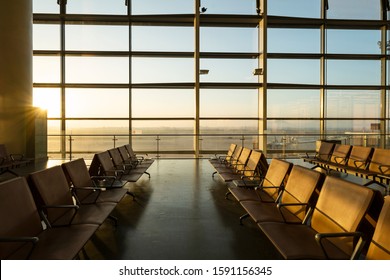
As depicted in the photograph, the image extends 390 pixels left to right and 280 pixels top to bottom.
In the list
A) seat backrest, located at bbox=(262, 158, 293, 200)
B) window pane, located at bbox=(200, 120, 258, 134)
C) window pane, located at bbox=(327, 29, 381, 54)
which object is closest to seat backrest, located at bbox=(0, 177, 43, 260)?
seat backrest, located at bbox=(262, 158, 293, 200)

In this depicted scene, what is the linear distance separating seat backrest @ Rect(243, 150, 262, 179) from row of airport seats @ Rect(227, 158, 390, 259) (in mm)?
1411

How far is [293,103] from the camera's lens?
36.3 feet

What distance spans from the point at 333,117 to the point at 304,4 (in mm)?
4588

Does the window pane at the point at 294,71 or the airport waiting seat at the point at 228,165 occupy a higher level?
the window pane at the point at 294,71

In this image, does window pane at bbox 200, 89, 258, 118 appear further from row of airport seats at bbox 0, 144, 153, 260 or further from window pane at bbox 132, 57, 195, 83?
row of airport seats at bbox 0, 144, 153, 260

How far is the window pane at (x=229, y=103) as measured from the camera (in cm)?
1071

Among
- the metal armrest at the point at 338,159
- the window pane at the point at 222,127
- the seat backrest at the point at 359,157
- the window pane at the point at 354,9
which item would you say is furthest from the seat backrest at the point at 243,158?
the window pane at the point at 354,9

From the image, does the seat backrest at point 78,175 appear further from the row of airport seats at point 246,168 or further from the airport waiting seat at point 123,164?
the row of airport seats at point 246,168

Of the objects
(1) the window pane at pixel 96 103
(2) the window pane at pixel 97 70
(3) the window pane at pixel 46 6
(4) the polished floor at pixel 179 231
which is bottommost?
(4) the polished floor at pixel 179 231

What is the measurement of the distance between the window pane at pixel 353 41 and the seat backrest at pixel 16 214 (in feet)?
38.9

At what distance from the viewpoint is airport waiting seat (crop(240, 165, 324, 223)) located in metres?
2.49

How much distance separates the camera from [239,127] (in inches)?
424

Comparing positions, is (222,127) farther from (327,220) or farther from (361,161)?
(327,220)

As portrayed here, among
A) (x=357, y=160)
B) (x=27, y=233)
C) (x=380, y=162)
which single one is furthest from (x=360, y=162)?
(x=27, y=233)
